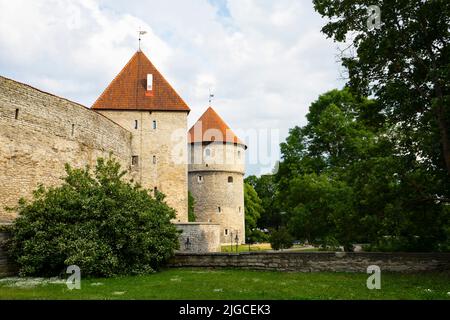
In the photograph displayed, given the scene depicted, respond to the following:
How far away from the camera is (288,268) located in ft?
41.0

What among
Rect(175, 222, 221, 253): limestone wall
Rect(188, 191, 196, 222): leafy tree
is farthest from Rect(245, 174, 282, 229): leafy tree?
Rect(175, 222, 221, 253): limestone wall

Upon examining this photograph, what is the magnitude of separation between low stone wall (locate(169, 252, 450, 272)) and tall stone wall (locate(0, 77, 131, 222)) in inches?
258

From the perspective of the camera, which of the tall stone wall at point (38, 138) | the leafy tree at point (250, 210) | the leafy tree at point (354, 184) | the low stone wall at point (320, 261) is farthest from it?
the leafy tree at point (250, 210)

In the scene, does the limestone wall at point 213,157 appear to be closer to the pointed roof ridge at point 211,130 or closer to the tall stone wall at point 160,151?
the pointed roof ridge at point 211,130

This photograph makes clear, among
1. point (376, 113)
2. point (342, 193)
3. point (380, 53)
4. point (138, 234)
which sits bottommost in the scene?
point (138, 234)

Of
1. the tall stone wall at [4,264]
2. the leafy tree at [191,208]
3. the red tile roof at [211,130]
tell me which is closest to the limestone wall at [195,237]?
the leafy tree at [191,208]

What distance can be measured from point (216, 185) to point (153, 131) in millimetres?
11811

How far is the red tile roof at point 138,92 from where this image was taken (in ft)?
78.3

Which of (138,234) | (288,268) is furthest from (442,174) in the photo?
(138,234)

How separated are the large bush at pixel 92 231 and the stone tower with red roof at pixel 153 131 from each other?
1027 cm

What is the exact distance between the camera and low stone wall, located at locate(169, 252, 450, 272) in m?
11.1

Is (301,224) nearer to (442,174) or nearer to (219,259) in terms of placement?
(219,259)

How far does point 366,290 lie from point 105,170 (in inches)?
325

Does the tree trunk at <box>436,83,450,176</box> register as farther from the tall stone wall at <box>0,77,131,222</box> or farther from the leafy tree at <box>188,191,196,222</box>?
the leafy tree at <box>188,191,196,222</box>
